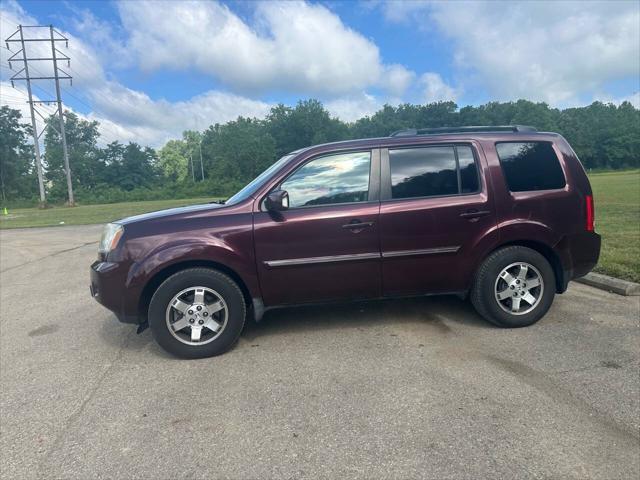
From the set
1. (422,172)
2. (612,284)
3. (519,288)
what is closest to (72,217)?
(422,172)

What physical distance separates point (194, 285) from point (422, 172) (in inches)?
92.5

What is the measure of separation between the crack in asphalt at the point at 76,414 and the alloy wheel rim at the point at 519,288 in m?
3.59

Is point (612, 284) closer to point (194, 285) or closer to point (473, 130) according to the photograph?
point (473, 130)

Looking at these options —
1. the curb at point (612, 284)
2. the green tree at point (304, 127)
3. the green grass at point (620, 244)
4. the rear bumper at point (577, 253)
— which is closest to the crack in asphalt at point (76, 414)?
the rear bumper at point (577, 253)

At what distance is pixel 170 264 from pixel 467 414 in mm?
2612

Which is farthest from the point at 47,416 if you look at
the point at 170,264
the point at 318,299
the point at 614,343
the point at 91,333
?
the point at 614,343

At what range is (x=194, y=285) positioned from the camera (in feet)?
12.7

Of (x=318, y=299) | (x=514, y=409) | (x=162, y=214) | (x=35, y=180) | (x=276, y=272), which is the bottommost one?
(x=514, y=409)

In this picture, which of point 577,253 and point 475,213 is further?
point 577,253

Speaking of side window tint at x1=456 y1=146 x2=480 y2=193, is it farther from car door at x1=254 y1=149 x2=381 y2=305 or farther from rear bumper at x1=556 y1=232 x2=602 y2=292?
rear bumper at x1=556 y1=232 x2=602 y2=292

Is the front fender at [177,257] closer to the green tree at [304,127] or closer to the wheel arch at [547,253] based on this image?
the wheel arch at [547,253]

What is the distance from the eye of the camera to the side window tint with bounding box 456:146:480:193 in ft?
14.0

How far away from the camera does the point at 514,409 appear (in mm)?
2916

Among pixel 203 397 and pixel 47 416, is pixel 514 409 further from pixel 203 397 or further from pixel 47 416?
pixel 47 416
